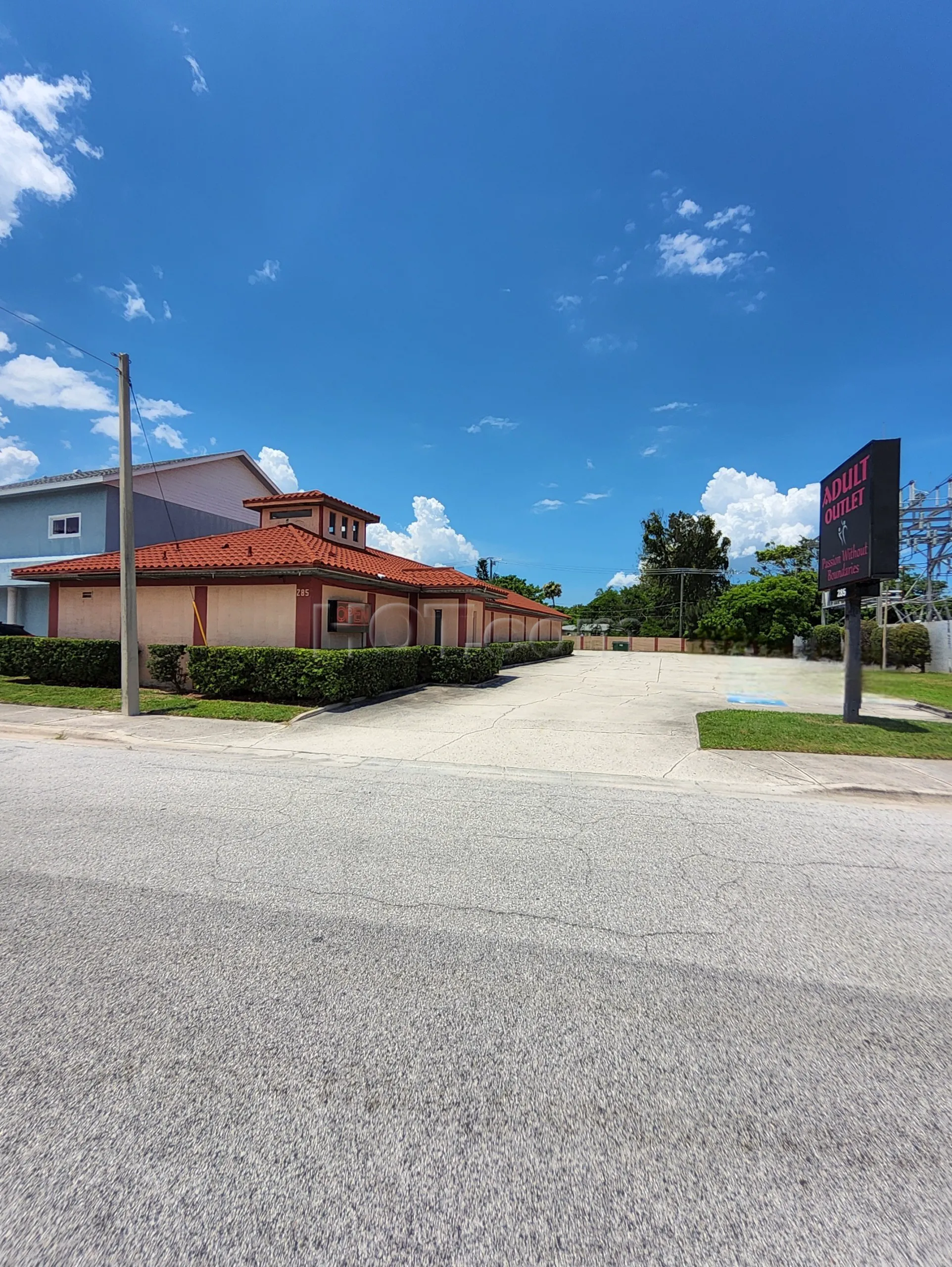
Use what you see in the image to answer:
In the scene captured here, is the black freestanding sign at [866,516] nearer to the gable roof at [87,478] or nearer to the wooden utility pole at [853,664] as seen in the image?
the wooden utility pole at [853,664]

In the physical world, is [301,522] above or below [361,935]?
above

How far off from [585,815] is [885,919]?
106 inches

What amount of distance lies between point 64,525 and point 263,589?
12.5 meters

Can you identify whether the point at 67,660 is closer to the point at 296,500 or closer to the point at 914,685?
the point at 296,500

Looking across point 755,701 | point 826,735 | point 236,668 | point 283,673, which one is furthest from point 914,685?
point 236,668

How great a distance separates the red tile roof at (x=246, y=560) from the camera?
15.1 m

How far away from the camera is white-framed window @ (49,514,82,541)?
22344 millimetres

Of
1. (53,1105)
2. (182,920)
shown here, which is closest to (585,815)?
(182,920)

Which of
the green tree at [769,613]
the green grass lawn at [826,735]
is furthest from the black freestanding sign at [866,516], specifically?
the green tree at [769,613]

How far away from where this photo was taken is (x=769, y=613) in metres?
45.4

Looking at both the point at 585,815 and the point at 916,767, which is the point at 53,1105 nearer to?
the point at 585,815

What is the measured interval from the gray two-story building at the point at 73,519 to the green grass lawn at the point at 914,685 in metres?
25.0

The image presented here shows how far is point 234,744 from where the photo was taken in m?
9.71

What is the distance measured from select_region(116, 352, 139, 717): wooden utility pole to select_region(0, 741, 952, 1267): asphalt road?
24.0 feet
